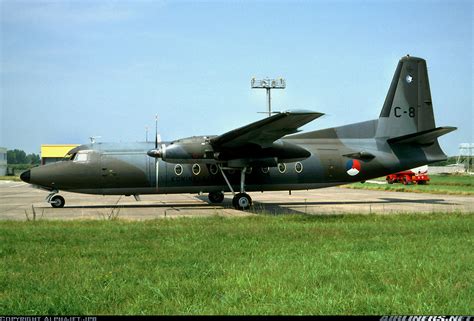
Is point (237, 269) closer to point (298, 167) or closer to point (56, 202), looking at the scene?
point (298, 167)

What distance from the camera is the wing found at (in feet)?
58.8

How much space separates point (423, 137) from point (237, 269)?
1717cm

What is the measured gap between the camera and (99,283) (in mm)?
7035

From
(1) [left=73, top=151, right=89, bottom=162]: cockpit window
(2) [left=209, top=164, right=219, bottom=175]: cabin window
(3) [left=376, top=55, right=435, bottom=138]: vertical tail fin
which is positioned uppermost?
(3) [left=376, top=55, right=435, bottom=138]: vertical tail fin

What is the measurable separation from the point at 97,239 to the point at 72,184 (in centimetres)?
1077

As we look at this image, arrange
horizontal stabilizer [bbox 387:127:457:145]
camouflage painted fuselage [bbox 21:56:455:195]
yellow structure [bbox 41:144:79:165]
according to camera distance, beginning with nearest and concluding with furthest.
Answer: camouflage painted fuselage [bbox 21:56:455:195] < horizontal stabilizer [bbox 387:127:457:145] < yellow structure [bbox 41:144:79:165]


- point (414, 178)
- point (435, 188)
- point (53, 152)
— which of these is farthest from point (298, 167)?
point (53, 152)

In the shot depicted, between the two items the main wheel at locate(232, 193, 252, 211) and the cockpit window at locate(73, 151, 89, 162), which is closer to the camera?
the main wheel at locate(232, 193, 252, 211)

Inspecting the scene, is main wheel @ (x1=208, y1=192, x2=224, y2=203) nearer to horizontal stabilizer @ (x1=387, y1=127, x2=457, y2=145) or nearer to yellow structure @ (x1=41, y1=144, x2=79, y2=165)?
horizontal stabilizer @ (x1=387, y1=127, x2=457, y2=145)

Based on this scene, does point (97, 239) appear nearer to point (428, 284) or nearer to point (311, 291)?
point (311, 291)

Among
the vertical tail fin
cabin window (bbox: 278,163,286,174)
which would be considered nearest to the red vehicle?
the vertical tail fin

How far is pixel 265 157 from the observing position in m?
21.3

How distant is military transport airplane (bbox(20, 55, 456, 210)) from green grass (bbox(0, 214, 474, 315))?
7.36 m

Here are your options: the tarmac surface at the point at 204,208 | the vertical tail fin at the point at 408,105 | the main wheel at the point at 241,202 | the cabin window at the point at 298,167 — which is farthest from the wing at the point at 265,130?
the vertical tail fin at the point at 408,105
